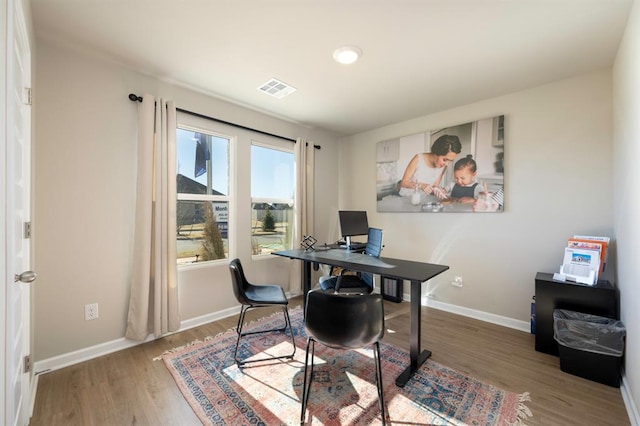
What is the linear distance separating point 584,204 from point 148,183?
4166 mm

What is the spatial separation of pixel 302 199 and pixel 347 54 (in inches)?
82.8

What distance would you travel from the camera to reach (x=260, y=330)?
2822mm

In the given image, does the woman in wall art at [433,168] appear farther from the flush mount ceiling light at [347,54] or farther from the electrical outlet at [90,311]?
the electrical outlet at [90,311]

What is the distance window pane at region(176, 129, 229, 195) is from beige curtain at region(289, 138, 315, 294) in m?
1.03

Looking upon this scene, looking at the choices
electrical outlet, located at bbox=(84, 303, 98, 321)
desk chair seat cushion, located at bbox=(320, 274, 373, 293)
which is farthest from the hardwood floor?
desk chair seat cushion, located at bbox=(320, 274, 373, 293)

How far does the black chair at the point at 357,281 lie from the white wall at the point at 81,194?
6.43 feet

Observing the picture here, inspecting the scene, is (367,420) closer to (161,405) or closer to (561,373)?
(161,405)

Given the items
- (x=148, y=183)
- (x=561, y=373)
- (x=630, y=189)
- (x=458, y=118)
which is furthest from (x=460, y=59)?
(x=148, y=183)

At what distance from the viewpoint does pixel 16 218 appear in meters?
1.33

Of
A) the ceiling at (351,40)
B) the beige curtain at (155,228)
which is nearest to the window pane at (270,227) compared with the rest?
the beige curtain at (155,228)

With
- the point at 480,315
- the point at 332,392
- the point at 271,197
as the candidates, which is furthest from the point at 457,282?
the point at 271,197

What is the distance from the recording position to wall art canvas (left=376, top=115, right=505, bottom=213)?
3.10m

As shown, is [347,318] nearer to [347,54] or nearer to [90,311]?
[347,54]

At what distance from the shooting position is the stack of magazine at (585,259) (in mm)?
2244
